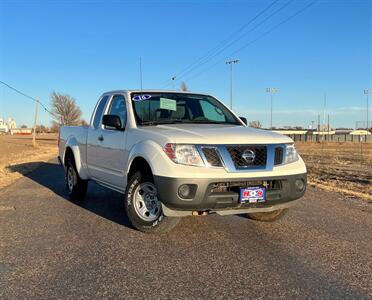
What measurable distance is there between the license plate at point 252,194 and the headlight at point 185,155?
60 cm

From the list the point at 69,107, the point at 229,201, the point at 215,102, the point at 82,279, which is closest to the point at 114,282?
the point at 82,279

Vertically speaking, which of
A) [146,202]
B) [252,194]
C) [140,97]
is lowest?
[146,202]

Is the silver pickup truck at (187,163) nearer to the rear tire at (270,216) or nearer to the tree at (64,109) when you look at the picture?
the rear tire at (270,216)

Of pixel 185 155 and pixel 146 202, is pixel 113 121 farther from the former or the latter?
pixel 185 155

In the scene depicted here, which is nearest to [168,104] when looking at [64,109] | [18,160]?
[18,160]

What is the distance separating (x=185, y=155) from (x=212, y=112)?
217 centimetres

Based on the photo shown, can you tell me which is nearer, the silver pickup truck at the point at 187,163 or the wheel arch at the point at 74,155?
the silver pickup truck at the point at 187,163

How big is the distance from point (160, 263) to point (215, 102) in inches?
142

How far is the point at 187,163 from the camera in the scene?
17.2 feet

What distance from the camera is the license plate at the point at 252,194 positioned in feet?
17.4

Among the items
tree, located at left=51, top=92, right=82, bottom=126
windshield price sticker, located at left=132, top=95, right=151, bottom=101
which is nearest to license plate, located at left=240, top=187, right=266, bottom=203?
windshield price sticker, located at left=132, top=95, right=151, bottom=101

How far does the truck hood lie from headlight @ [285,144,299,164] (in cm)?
8

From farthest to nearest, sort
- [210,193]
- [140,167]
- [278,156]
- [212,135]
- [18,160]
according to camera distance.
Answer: [18,160] < [140,167] < [278,156] < [212,135] < [210,193]

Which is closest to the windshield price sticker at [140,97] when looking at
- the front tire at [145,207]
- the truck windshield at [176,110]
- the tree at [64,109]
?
the truck windshield at [176,110]
